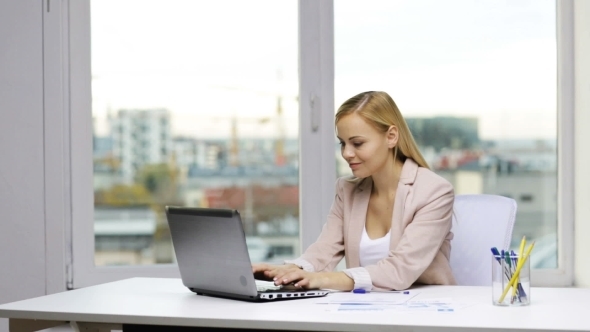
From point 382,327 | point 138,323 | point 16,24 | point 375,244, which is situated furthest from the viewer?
point 16,24

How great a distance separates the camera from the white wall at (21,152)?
369cm

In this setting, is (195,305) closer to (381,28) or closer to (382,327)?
→ (382,327)

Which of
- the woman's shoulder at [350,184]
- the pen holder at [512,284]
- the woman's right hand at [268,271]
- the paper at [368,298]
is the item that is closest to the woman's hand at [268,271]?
the woman's right hand at [268,271]

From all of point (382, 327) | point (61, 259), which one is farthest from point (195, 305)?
point (61, 259)

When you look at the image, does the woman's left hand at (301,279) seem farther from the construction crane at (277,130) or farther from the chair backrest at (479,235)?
the construction crane at (277,130)

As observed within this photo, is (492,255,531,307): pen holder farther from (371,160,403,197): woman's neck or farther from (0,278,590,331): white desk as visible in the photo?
(371,160,403,197): woman's neck

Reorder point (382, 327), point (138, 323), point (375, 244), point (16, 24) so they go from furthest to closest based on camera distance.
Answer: point (16, 24), point (375, 244), point (138, 323), point (382, 327)

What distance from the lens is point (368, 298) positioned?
2.18m

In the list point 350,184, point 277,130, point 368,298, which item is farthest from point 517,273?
point 277,130

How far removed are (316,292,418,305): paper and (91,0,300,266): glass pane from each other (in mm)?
1609

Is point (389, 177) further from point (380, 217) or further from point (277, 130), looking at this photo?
point (277, 130)

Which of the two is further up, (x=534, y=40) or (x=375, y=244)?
(x=534, y=40)

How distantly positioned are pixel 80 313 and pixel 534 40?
2572mm

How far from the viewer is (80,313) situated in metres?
2.04
